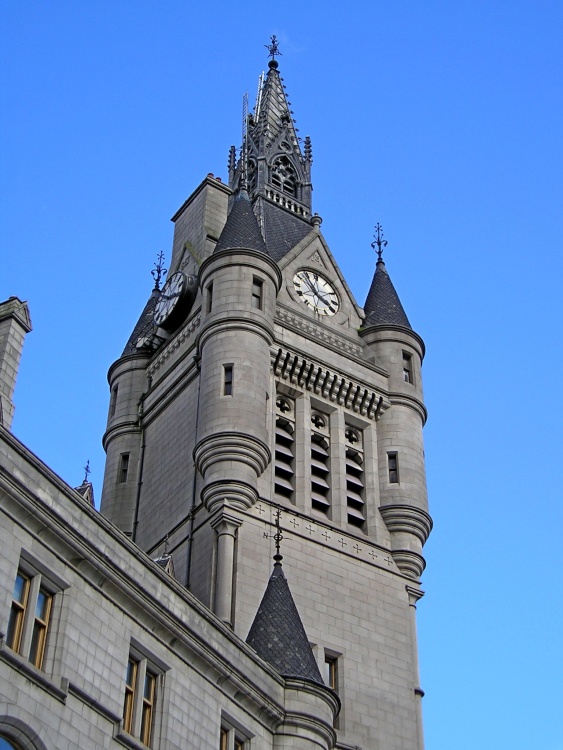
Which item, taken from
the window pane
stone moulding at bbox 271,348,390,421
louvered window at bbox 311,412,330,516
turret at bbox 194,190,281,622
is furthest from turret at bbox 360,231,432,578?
the window pane

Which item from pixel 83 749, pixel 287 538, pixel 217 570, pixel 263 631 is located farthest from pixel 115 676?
pixel 287 538

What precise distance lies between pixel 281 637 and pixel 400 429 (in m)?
16.7

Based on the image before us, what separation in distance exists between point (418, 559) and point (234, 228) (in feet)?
45.4

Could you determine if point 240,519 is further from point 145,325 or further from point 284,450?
point 145,325

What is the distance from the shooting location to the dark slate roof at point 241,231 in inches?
1975

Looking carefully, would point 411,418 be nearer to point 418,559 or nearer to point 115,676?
point 418,559

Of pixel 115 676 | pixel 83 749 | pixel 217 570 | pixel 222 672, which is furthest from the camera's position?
pixel 217 570

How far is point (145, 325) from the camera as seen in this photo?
56.4 meters

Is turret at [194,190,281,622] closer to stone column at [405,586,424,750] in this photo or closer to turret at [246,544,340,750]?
turret at [246,544,340,750]

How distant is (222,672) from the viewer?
29.9 meters

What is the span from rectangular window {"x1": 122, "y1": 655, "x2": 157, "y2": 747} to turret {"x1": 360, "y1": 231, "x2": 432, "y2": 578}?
66.3ft

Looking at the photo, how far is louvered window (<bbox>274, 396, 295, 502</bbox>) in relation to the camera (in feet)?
153

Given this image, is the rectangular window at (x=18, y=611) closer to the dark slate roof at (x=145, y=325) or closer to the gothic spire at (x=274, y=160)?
the dark slate roof at (x=145, y=325)

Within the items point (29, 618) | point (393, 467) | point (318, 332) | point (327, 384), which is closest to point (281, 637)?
point (29, 618)
